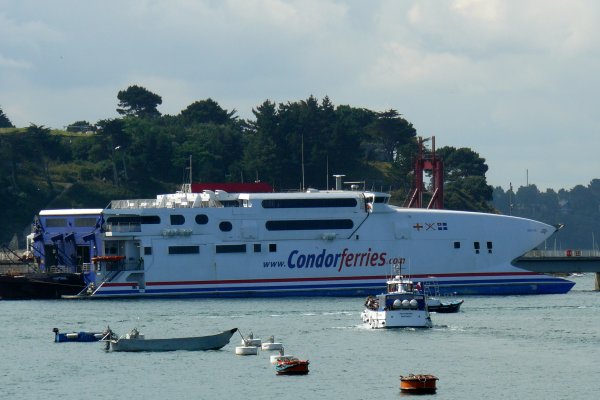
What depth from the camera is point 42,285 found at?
93.5 m

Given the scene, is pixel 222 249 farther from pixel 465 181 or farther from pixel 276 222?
pixel 465 181

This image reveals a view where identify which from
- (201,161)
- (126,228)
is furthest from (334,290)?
(201,161)

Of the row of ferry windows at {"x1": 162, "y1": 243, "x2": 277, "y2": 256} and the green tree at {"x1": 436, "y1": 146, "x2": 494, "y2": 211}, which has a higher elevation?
the green tree at {"x1": 436, "y1": 146, "x2": 494, "y2": 211}

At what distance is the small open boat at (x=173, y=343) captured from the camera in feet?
214

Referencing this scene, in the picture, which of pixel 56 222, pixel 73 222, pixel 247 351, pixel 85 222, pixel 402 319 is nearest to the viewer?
pixel 247 351

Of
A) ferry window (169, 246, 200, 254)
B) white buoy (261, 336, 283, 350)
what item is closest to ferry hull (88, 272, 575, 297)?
ferry window (169, 246, 200, 254)

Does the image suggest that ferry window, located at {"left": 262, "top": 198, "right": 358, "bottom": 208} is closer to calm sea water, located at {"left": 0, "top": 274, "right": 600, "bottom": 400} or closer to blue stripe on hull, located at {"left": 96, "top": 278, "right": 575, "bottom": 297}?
blue stripe on hull, located at {"left": 96, "top": 278, "right": 575, "bottom": 297}

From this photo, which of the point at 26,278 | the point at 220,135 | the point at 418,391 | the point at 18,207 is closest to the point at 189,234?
the point at 26,278

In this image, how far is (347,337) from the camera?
227ft

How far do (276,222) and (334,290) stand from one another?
5509mm

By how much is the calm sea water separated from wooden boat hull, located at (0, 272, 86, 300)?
505cm

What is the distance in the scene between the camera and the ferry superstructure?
3652 inches

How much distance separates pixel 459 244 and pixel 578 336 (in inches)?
988

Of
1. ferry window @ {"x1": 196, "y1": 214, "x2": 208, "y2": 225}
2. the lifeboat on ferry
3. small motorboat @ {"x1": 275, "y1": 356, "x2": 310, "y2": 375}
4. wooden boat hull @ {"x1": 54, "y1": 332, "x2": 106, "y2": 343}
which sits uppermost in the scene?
ferry window @ {"x1": 196, "y1": 214, "x2": 208, "y2": 225}
